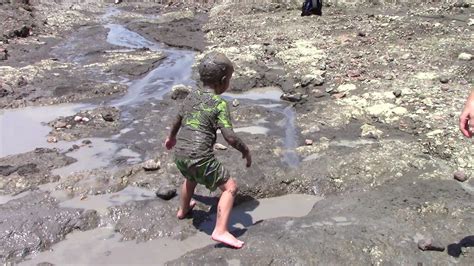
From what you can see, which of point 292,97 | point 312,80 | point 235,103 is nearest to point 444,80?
point 312,80

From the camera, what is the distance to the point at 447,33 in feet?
27.5

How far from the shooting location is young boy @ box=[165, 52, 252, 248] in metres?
3.17

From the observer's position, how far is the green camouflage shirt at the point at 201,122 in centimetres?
320

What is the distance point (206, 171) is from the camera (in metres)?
3.23

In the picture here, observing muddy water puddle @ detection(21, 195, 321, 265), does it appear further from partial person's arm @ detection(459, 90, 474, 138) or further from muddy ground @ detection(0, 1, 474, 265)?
partial person's arm @ detection(459, 90, 474, 138)

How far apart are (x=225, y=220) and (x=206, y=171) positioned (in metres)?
0.36

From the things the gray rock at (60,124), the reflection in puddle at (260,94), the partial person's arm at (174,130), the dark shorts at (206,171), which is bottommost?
the reflection in puddle at (260,94)

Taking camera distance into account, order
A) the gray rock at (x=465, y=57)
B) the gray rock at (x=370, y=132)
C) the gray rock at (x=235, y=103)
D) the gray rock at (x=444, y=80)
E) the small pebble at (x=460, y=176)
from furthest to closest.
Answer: the gray rock at (x=465, y=57) → the gray rock at (x=444, y=80) → the gray rock at (x=235, y=103) → the gray rock at (x=370, y=132) → the small pebble at (x=460, y=176)

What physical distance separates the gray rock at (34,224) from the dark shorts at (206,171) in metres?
0.96

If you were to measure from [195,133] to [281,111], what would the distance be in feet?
9.72

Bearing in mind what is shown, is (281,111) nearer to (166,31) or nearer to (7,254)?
(7,254)

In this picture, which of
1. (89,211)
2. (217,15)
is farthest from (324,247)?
(217,15)

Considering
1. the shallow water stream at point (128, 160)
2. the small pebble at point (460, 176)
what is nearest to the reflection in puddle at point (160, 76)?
the shallow water stream at point (128, 160)

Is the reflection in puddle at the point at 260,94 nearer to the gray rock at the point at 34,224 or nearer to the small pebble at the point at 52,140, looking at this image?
the small pebble at the point at 52,140
